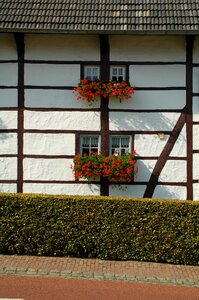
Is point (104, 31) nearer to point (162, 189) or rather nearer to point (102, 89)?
point (102, 89)

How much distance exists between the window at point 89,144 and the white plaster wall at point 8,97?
2.07m

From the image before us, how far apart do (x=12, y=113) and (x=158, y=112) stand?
12.8 feet

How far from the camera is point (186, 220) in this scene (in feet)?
23.9

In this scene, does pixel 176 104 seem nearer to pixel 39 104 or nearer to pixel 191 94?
pixel 191 94

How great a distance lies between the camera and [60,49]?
926 centimetres

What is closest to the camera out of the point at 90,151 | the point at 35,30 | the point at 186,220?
the point at 186,220

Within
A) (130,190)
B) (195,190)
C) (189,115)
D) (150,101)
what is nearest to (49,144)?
(130,190)

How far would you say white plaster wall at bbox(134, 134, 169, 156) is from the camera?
30.3ft

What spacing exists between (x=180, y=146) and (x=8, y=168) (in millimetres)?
4631

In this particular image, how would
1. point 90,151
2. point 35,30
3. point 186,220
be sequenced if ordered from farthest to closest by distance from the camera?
point 90,151 → point 35,30 → point 186,220

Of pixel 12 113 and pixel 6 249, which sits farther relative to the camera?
pixel 12 113

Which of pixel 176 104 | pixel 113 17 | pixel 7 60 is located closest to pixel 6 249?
pixel 7 60

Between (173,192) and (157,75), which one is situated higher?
(157,75)

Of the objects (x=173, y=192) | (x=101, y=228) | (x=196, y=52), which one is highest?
(x=196, y=52)
